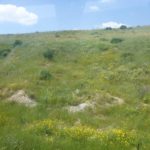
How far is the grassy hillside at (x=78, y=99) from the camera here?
11234 millimetres

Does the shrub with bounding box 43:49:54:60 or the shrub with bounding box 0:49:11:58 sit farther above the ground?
the shrub with bounding box 43:49:54:60

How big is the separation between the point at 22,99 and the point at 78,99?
102 inches

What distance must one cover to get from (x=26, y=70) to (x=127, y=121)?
1327 centimetres

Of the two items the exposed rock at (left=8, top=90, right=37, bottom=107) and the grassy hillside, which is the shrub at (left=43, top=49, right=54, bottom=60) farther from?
the exposed rock at (left=8, top=90, right=37, bottom=107)

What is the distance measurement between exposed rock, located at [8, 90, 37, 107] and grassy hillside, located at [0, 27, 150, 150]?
0.28 m

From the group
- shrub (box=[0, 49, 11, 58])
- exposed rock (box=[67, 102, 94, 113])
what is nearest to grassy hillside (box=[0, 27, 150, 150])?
exposed rock (box=[67, 102, 94, 113])

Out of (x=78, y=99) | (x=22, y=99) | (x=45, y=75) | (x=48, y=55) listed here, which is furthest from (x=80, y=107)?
(x=48, y=55)

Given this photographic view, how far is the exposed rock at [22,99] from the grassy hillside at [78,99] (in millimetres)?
276

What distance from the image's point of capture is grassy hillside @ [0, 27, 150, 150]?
11.2 meters

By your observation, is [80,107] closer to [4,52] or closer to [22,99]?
[22,99]

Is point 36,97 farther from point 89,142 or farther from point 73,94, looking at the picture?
point 89,142

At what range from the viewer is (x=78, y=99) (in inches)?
724

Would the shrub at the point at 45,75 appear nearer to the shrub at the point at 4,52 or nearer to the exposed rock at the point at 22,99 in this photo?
the exposed rock at the point at 22,99

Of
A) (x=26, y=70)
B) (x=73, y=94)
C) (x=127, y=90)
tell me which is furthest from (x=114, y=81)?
(x=26, y=70)
